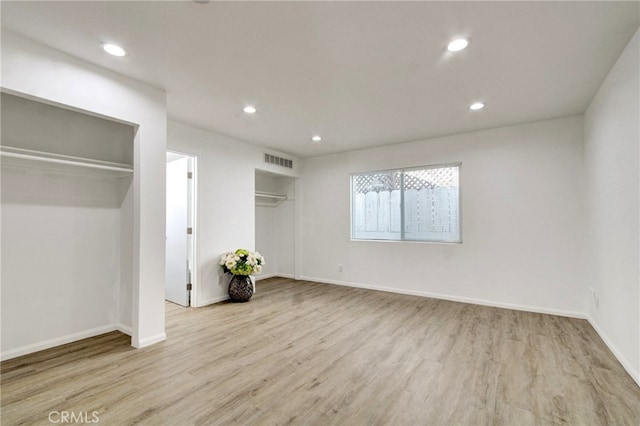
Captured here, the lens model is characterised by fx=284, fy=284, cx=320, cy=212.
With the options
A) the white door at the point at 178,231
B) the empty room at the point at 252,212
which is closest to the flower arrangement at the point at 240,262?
the empty room at the point at 252,212

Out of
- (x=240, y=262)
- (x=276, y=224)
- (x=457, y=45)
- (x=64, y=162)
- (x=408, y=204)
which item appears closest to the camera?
(x=457, y=45)

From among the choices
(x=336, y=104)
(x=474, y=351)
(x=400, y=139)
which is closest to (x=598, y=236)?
(x=474, y=351)

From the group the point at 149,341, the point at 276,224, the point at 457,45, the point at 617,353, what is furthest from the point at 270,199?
the point at 617,353

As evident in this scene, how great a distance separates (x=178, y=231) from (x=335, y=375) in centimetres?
315

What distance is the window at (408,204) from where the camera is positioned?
14.8 feet

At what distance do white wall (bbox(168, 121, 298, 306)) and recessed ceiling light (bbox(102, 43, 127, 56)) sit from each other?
1458mm

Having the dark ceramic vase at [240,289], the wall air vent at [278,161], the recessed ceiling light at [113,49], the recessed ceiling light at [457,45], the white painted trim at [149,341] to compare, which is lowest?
the white painted trim at [149,341]

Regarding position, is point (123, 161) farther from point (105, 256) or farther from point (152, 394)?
point (152, 394)

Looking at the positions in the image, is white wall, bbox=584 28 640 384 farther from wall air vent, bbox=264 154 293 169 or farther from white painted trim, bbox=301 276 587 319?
wall air vent, bbox=264 154 293 169

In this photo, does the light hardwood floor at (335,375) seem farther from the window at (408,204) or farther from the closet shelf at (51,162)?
the closet shelf at (51,162)

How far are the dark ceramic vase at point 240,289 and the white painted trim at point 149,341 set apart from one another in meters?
1.37

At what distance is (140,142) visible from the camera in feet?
9.05

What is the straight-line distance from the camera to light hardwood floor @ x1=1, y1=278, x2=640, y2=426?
1792 millimetres

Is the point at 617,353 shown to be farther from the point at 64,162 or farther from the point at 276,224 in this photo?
the point at 276,224
